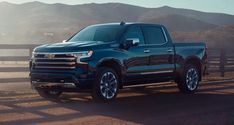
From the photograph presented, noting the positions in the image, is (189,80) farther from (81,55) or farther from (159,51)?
(81,55)

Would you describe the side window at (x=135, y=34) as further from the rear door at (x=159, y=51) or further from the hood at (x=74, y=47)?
the hood at (x=74, y=47)

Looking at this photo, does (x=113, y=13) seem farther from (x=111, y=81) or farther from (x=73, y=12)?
(x=111, y=81)

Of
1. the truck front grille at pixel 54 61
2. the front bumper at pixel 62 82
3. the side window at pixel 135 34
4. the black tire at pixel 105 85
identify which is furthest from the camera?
the side window at pixel 135 34

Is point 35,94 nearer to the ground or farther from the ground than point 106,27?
nearer to the ground

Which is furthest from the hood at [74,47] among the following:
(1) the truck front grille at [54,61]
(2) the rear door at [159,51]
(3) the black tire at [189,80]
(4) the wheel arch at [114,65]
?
(3) the black tire at [189,80]

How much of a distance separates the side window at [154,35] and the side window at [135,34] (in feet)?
0.64

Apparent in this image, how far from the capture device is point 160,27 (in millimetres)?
14312

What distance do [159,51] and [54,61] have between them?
2.97 metres

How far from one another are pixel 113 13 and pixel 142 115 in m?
181

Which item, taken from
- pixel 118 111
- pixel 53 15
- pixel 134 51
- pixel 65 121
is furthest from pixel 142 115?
pixel 53 15

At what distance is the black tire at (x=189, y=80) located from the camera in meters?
14.7

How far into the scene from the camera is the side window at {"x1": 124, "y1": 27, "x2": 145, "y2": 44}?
1291cm

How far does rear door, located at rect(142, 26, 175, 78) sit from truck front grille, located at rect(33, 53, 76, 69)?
233 centimetres

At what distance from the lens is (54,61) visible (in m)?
11.9
